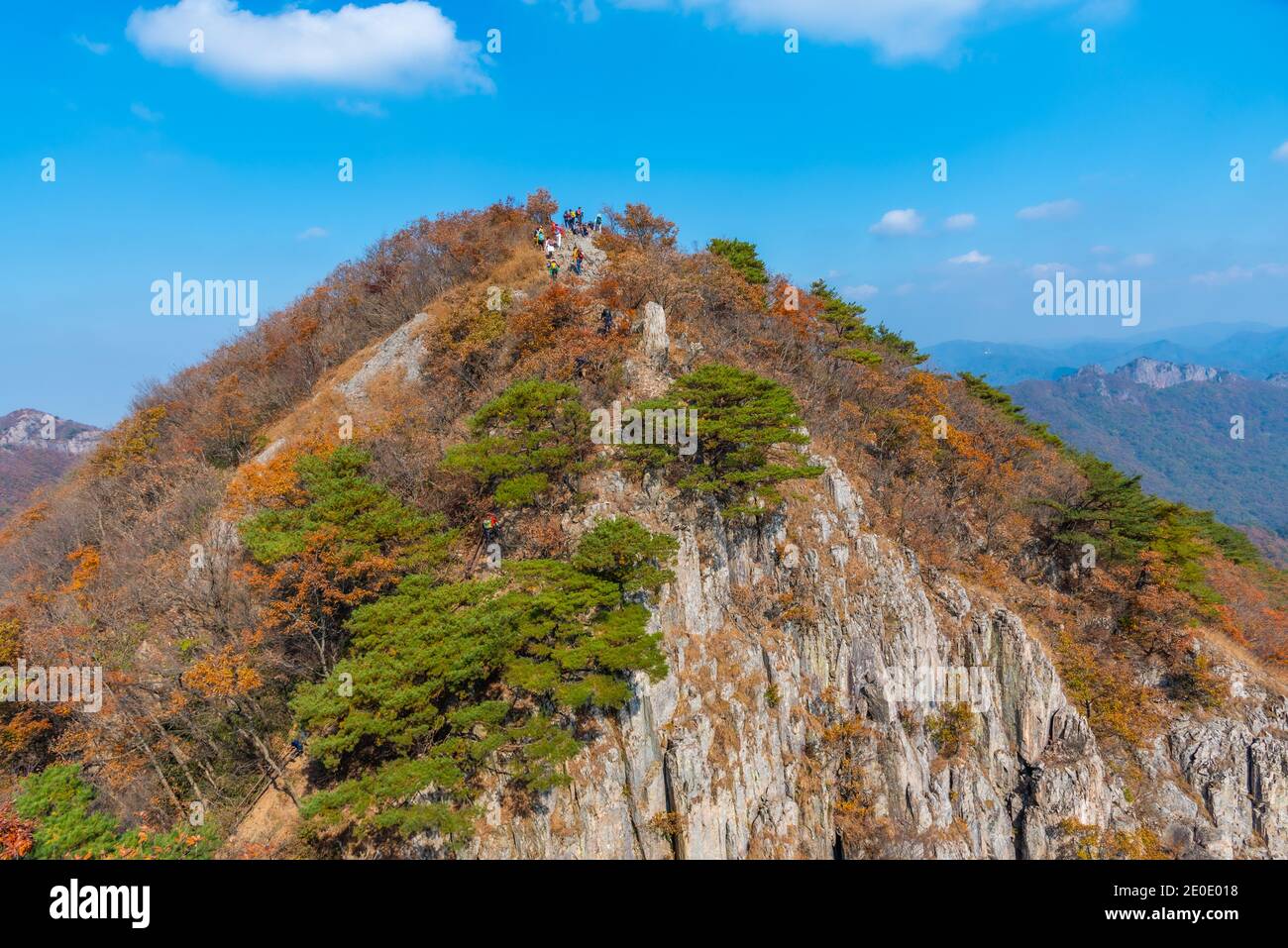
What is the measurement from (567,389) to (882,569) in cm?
1512

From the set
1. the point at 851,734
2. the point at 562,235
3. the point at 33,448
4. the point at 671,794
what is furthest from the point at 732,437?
the point at 33,448

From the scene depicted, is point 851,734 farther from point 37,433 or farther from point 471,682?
point 37,433

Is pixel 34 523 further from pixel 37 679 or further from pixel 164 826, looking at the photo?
pixel 164 826

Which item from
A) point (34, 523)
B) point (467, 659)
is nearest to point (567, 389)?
point (467, 659)

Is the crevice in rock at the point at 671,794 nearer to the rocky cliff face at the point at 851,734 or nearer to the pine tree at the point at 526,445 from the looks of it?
the rocky cliff face at the point at 851,734

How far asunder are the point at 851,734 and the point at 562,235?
30103 millimetres

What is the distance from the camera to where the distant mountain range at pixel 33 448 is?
90.3 m

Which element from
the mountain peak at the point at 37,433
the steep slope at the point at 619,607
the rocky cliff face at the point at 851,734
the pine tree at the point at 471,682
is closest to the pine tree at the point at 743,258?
the steep slope at the point at 619,607

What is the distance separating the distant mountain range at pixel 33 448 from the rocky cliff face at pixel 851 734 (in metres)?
112

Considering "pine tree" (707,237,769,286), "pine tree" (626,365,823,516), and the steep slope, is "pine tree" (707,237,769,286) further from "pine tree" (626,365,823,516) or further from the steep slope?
"pine tree" (626,365,823,516)

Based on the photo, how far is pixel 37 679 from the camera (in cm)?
1706

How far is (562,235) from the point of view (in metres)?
33.5

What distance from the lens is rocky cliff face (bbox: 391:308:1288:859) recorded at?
1762 centimetres
